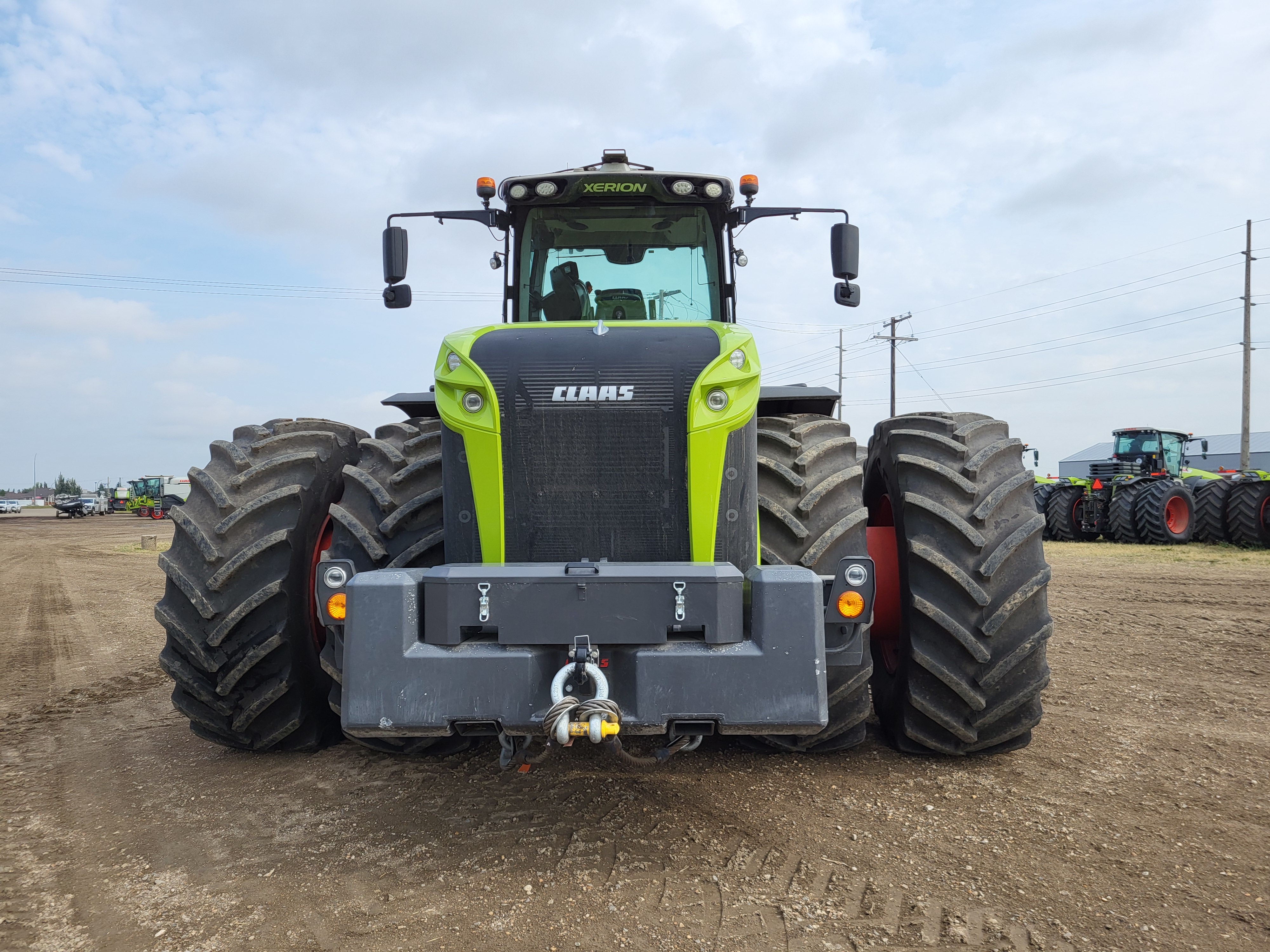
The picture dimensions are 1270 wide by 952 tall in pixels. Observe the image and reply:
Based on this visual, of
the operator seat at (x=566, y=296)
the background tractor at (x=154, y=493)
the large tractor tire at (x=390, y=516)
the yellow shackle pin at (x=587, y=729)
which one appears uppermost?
the operator seat at (x=566, y=296)

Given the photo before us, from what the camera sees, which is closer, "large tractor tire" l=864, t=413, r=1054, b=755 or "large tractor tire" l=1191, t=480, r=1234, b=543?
"large tractor tire" l=864, t=413, r=1054, b=755

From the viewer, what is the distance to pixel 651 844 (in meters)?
3.38

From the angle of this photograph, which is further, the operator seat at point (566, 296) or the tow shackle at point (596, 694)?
the operator seat at point (566, 296)

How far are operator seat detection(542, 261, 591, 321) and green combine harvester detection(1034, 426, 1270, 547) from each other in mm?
13259

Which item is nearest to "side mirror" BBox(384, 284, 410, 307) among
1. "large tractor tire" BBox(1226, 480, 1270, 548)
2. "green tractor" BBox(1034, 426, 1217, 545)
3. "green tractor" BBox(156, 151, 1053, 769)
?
"green tractor" BBox(156, 151, 1053, 769)

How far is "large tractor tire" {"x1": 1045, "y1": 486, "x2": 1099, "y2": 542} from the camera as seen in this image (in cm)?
2311

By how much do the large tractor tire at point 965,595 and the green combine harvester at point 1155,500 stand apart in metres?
12.9

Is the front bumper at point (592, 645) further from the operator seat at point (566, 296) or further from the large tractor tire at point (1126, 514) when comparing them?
the large tractor tire at point (1126, 514)

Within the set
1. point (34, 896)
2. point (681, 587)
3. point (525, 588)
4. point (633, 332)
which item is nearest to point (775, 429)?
point (633, 332)

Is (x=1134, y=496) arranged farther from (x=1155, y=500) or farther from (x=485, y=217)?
(x=485, y=217)

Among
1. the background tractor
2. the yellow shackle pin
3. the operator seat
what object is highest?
the operator seat

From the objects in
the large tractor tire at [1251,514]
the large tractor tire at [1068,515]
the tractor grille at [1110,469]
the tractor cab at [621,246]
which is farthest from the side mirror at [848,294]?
the tractor grille at [1110,469]

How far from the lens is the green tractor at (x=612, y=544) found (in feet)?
9.68

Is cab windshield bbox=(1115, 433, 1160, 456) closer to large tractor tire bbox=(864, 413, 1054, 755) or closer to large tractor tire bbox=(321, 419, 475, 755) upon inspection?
large tractor tire bbox=(864, 413, 1054, 755)
